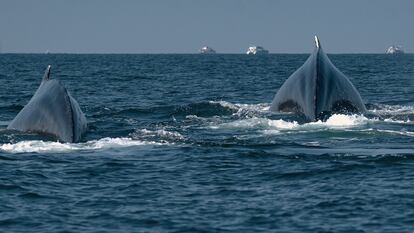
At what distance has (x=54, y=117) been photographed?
2819 centimetres

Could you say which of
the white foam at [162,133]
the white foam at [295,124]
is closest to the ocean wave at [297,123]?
the white foam at [295,124]

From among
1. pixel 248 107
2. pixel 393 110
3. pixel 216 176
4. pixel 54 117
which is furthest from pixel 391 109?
pixel 216 176

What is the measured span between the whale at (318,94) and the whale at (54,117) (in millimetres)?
8317

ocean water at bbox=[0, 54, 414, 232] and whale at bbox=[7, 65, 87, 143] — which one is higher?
whale at bbox=[7, 65, 87, 143]

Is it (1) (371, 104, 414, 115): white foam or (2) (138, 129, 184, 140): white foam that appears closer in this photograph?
(2) (138, 129, 184, 140): white foam

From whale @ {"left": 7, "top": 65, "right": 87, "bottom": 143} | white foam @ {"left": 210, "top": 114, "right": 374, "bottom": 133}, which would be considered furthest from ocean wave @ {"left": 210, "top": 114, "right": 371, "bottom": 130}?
whale @ {"left": 7, "top": 65, "right": 87, "bottom": 143}

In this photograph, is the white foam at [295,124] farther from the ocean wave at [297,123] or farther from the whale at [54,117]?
the whale at [54,117]

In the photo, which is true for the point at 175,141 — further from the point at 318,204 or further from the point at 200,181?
the point at 318,204

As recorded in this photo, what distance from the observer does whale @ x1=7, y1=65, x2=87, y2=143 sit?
27.6 m

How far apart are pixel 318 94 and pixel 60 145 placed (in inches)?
448

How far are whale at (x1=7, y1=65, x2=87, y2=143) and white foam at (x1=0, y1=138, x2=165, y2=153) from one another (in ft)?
2.64

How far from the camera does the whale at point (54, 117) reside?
90.5 ft

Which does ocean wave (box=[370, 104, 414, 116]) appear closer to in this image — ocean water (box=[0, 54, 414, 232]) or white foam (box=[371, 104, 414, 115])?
white foam (box=[371, 104, 414, 115])

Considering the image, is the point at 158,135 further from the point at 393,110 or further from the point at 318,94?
the point at 393,110
